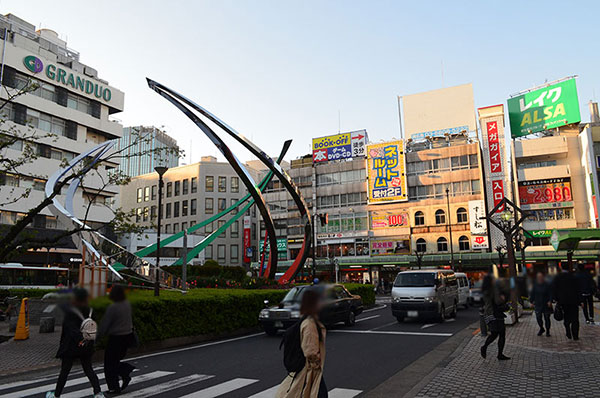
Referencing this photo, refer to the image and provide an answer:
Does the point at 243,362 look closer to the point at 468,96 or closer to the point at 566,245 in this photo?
the point at 566,245

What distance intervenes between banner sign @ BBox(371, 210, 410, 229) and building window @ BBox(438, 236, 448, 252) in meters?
4.65

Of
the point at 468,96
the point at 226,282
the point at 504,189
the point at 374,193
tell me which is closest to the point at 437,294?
the point at 226,282

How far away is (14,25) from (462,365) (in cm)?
6170

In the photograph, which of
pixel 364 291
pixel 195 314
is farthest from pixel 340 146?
pixel 195 314

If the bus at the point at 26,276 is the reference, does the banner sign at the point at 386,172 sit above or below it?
above

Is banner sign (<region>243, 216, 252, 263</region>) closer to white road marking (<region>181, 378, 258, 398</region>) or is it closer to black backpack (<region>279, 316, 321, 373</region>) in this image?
white road marking (<region>181, 378, 258, 398</region>)

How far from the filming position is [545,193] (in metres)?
50.4

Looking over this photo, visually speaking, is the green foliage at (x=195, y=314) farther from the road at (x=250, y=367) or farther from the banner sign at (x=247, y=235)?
the banner sign at (x=247, y=235)

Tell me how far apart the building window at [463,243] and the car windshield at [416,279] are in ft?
128

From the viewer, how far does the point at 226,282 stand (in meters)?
26.5

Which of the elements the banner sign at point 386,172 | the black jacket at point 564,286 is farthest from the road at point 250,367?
the banner sign at point 386,172

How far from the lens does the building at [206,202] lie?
2940 inches

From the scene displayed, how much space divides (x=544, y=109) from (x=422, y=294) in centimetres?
4427

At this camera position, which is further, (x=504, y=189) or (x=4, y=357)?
(x=504, y=189)
